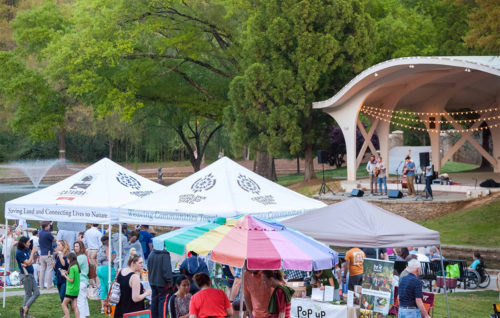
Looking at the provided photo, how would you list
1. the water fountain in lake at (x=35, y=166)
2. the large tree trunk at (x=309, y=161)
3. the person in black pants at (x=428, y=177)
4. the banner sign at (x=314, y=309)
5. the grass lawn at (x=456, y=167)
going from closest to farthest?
the banner sign at (x=314, y=309) → the person in black pants at (x=428, y=177) → the large tree trunk at (x=309, y=161) → the grass lawn at (x=456, y=167) → the water fountain in lake at (x=35, y=166)

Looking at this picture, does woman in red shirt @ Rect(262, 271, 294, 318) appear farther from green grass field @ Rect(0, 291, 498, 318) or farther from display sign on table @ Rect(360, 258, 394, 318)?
green grass field @ Rect(0, 291, 498, 318)

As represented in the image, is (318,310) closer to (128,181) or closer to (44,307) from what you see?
(128,181)

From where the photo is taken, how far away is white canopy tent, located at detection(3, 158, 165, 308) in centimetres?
1344

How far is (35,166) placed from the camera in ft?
210

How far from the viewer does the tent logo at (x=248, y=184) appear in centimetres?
1268

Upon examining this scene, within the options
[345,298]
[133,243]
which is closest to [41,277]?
[133,243]

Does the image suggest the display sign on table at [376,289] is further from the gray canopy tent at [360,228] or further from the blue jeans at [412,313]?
the blue jeans at [412,313]

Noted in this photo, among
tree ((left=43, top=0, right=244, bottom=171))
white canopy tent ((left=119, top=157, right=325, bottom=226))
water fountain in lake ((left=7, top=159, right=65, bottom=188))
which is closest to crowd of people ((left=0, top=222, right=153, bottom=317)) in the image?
white canopy tent ((left=119, top=157, right=325, bottom=226))

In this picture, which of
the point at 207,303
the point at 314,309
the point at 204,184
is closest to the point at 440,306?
the point at 314,309

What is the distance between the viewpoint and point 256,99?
112 ft

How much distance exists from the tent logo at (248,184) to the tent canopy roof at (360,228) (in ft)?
3.18

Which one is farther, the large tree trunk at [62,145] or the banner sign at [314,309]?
the large tree trunk at [62,145]

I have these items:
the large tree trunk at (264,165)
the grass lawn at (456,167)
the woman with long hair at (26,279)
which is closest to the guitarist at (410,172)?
the large tree trunk at (264,165)

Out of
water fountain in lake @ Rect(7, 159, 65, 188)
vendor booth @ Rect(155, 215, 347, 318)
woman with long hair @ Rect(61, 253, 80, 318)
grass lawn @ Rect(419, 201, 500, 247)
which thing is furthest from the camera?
water fountain in lake @ Rect(7, 159, 65, 188)
